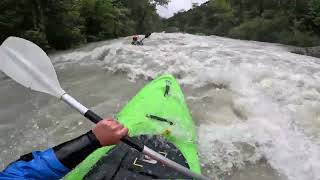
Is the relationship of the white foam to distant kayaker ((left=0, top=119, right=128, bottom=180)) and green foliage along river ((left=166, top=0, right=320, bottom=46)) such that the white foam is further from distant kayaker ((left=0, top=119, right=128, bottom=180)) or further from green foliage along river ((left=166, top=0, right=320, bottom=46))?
green foliage along river ((left=166, top=0, right=320, bottom=46))

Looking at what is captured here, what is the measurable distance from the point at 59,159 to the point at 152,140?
1.02 m

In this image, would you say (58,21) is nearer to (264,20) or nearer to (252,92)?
(252,92)

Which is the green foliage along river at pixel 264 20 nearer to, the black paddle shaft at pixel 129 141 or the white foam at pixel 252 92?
the white foam at pixel 252 92

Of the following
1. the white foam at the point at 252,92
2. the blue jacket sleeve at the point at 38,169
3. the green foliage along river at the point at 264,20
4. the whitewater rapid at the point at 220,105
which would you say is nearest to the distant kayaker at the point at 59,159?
the blue jacket sleeve at the point at 38,169

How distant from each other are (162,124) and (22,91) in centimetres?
345

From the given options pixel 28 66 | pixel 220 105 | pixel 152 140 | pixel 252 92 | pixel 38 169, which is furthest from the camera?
pixel 252 92

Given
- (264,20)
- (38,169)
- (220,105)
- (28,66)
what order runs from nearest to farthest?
(38,169) → (28,66) → (220,105) → (264,20)

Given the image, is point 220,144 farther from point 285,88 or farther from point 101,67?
point 101,67

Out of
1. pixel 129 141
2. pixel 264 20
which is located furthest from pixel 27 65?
pixel 264 20

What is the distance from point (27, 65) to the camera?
2.76m

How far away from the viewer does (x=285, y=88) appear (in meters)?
5.62

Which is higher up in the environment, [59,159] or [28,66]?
[28,66]

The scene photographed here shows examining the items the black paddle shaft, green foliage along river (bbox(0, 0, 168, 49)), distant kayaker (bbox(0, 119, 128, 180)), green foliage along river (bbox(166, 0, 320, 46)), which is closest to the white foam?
green foliage along river (bbox(0, 0, 168, 49))

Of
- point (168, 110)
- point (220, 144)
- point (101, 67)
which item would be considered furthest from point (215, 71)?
point (168, 110)
